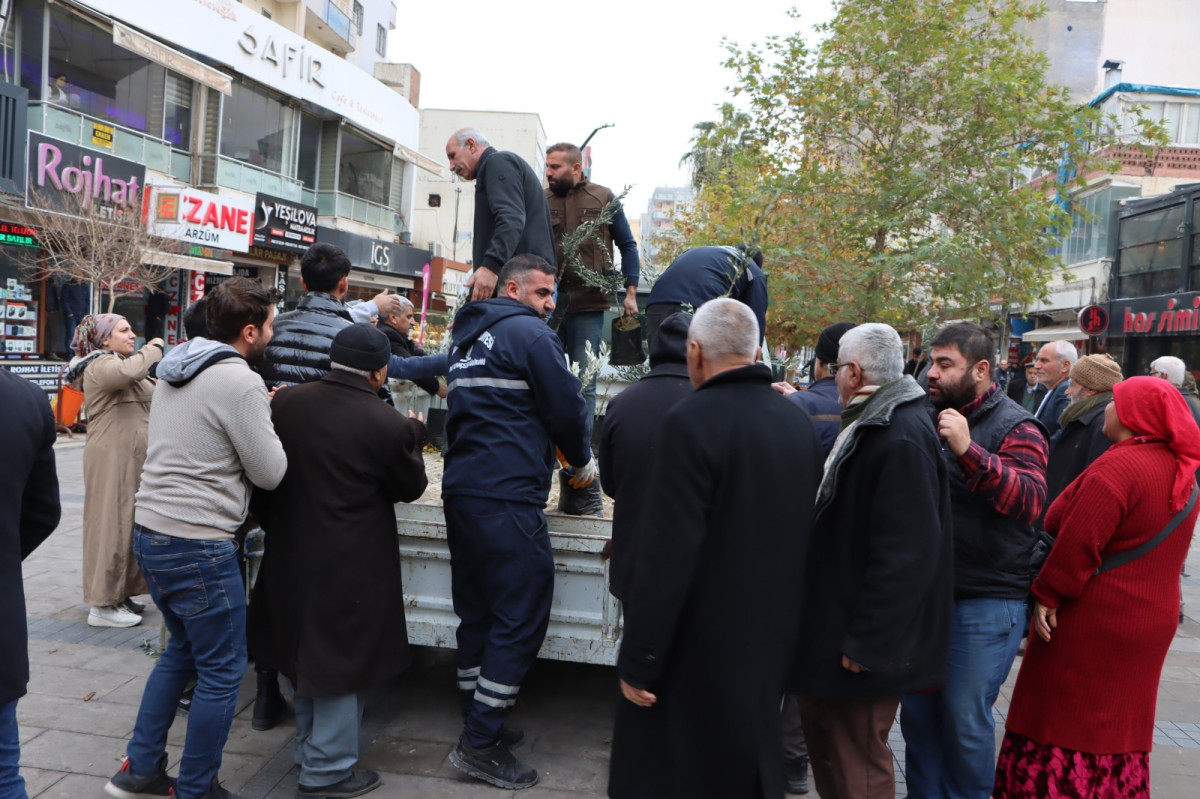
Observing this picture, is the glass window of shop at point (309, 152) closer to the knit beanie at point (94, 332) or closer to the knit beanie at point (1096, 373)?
the knit beanie at point (94, 332)

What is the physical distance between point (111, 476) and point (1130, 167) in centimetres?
2885

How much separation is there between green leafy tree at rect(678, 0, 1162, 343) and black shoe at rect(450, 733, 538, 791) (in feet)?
31.2

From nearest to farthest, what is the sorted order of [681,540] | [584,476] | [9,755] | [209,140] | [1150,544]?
[681,540] → [9,755] → [1150,544] → [584,476] → [209,140]

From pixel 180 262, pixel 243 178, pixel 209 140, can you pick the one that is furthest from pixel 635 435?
pixel 243 178

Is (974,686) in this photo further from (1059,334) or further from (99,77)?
(1059,334)

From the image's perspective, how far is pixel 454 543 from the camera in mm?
3873

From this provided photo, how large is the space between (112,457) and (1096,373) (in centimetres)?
613

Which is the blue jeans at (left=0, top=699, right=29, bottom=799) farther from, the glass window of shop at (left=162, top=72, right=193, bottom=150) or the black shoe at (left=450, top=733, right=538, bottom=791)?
the glass window of shop at (left=162, top=72, right=193, bottom=150)

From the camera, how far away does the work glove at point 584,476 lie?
13.4ft

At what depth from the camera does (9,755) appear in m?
Result: 2.80

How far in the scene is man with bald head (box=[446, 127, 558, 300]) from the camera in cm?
425

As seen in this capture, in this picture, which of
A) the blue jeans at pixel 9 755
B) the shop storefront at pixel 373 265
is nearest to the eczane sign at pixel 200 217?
the shop storefront at pixel 373 265

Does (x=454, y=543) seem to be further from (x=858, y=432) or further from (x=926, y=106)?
(x=926, y=106)

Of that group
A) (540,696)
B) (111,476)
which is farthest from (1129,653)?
(111,476)
